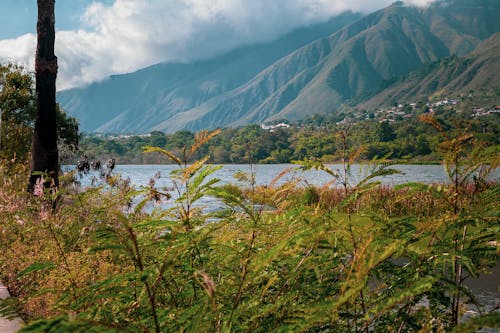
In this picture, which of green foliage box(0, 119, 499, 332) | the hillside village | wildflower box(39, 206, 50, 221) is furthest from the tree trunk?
the hillside village

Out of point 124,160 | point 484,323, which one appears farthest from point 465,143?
point 124,160

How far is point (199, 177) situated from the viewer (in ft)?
4.90

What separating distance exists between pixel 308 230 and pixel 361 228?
34cm

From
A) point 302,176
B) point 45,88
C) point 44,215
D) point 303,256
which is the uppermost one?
point 45,88

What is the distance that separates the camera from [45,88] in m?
10.2

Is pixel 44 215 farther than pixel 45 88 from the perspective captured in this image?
No

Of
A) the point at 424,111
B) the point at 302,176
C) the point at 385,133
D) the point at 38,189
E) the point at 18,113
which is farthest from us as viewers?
the point at 424,111

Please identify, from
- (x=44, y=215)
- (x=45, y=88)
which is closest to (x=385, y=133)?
(x=45, y=88)

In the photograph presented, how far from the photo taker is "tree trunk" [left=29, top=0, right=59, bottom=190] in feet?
33.2

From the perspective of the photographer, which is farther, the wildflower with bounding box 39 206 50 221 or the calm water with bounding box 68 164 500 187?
the wildflower with bounding box 39 206 50 221

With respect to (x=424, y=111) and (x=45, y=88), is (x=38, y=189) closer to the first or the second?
(x=45, y=88)

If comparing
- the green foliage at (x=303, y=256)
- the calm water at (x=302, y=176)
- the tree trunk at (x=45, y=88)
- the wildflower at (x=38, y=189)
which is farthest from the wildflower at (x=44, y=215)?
the tree trunk at (x=45, y=88)

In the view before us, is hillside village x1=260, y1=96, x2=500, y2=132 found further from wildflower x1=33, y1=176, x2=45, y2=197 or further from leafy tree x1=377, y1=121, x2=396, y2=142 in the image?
wildflower x1=33, y1=176, x2=45, y2=197

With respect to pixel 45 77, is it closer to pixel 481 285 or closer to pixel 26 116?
pixel 481 285
